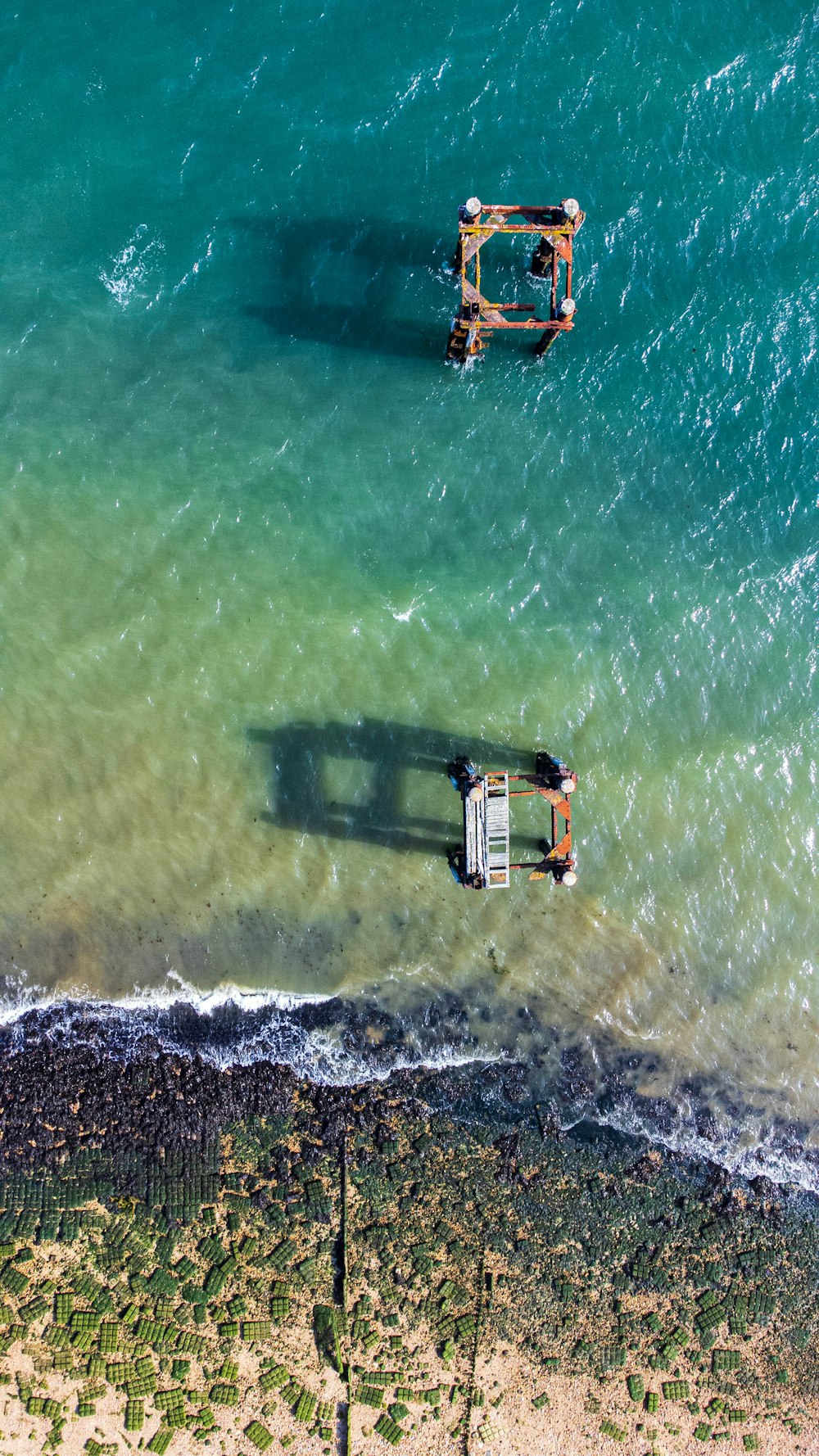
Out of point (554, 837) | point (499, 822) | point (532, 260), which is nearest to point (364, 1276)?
point (499, 822)

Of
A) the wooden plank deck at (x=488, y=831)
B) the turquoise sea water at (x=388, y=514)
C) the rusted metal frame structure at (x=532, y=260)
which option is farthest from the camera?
the turquoise sea water at (x=388, y=514)

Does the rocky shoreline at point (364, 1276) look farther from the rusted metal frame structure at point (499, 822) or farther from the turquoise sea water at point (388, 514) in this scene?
the rusted metal frame structure at point (499, 822)

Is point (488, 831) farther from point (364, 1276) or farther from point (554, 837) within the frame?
point (364, 1276)

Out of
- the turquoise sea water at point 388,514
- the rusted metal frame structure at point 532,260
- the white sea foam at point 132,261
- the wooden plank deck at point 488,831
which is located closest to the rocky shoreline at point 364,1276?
the turquoise sea water at point 388,514

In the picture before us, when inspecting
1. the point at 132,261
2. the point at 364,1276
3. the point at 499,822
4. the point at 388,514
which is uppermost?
the point at 132,261

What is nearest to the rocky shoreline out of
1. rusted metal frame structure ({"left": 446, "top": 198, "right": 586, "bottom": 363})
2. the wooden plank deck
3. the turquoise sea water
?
the turquoise sea water
